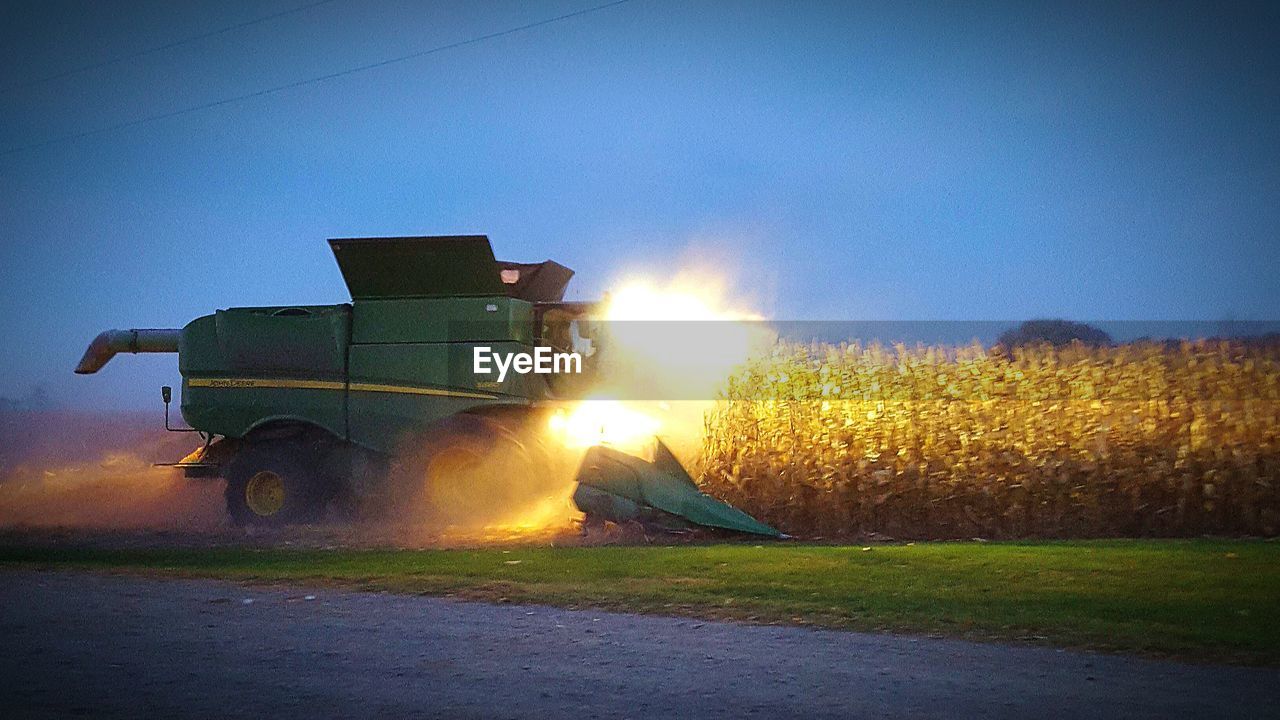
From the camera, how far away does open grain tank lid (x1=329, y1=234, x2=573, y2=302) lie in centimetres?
1708

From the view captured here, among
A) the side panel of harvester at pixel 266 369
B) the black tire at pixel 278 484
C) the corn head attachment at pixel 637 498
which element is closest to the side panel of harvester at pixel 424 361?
the side panel of harvester at pixel 266 369

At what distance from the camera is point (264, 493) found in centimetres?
1812

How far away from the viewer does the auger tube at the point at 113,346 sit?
1967 centimetres

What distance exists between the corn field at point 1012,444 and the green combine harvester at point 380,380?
9.83 ft

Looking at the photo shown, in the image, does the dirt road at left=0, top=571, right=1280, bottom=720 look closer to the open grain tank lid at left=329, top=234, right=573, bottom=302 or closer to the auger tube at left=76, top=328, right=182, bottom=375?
the open grain tank lid at left=329, top=234, right=573, bottom=302

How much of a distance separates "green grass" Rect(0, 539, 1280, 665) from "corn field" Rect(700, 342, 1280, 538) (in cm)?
→ 197

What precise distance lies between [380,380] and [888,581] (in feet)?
31.0

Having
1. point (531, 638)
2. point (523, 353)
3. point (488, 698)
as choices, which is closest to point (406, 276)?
point (523, 353)

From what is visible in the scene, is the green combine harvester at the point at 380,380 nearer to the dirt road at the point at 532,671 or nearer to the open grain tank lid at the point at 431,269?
the open grain tank lid at the point at 431,269

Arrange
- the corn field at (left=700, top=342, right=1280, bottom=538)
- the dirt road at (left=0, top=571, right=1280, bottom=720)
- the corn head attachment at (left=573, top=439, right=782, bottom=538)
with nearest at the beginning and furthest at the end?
the dirt road at (left=0, top=571, right=1280, bottom=720)
the corn head attachment at (left=573, top=439, right=782, bottom=538)
the corn field at (left=700, top=342, right=1280, bottom=538)

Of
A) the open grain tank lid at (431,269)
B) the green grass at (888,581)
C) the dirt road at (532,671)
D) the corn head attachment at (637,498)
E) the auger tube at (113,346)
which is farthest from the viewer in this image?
the auger tube at (113,346)

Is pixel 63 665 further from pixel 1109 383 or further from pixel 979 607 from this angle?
pixel 1109 383

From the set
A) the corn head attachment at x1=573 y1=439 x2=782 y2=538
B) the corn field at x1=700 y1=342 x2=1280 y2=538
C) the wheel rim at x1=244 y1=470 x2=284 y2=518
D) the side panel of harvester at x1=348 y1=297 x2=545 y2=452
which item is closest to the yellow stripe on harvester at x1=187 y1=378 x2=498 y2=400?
the side panel of harvester at x1=348 y1=297 x2=545 y2=452

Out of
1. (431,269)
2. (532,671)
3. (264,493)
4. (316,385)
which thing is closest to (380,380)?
(316,385)
